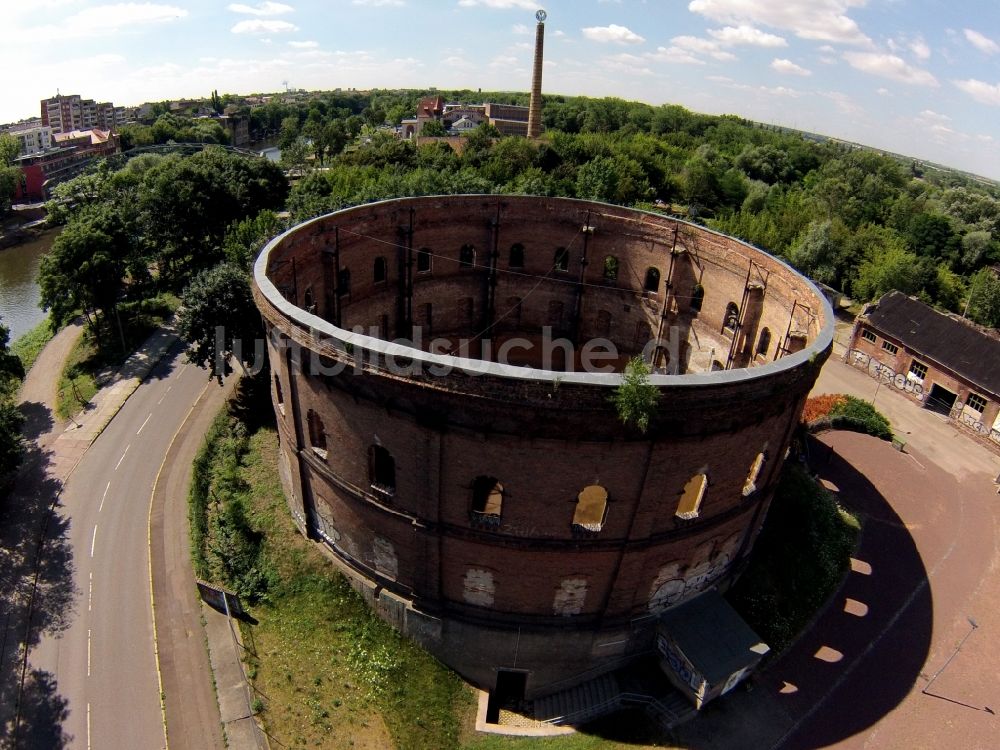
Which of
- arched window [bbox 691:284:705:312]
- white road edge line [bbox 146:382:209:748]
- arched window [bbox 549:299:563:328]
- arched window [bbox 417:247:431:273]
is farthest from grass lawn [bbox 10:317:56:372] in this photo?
arched window [bbox 691:284:705:312]

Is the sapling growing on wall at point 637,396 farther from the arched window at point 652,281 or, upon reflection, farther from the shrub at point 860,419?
the shrub at point 860,419

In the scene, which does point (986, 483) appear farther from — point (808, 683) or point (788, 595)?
point (808, 683)

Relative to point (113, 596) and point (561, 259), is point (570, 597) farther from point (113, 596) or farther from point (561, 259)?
point (561, 259)

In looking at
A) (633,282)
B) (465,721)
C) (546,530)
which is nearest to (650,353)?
(633,282)

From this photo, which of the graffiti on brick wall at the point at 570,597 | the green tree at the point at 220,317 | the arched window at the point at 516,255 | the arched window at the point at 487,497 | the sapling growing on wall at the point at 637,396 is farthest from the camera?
the arched window at the point at 516,255

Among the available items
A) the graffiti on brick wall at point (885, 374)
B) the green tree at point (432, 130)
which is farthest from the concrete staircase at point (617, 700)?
the green tree at point (432, 130)

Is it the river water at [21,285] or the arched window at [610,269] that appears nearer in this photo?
the arched window at [610,269]
